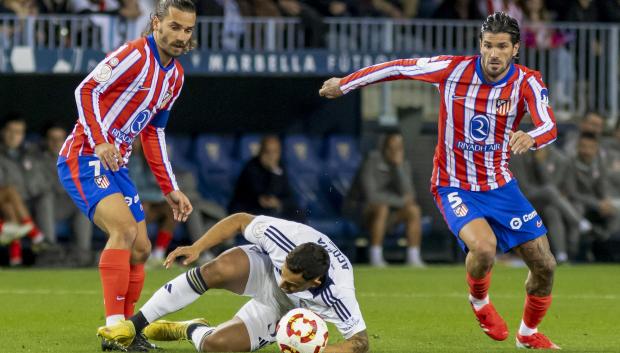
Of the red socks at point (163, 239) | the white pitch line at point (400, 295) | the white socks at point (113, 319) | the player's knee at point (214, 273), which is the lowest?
the red socks at point (163, 239)

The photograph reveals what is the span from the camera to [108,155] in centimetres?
765

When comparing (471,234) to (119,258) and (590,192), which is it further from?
(590,192)

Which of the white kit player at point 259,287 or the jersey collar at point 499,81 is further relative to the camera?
the jersey collar at point 499,81

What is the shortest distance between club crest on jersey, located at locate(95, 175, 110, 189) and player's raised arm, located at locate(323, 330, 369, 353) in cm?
178

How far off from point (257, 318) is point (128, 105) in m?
1.54

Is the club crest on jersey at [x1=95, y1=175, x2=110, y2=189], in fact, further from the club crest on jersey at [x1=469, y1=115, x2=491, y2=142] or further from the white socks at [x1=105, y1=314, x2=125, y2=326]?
the club crest on jersey at [x1=469, y1=115, x2=491, y2=142]

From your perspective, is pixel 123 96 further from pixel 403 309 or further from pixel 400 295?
pixel 400 295

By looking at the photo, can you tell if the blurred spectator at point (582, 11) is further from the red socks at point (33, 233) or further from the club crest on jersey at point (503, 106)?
the club crest on jersey at point (503, 106)

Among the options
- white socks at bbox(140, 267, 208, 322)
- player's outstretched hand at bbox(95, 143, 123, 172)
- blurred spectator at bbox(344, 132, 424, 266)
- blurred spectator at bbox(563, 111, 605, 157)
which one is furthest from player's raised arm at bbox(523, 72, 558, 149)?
blurred spectator at bbox(563, 111, 605, 157)

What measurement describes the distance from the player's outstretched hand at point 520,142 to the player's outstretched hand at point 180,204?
2.10m

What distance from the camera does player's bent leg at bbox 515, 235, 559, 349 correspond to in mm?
8461

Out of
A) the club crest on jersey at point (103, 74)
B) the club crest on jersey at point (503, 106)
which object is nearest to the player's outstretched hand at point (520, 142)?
the club crest on jersey at point (503, 106)

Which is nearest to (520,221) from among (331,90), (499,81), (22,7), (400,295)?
(499,81)

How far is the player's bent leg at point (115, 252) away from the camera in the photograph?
25.5ft
